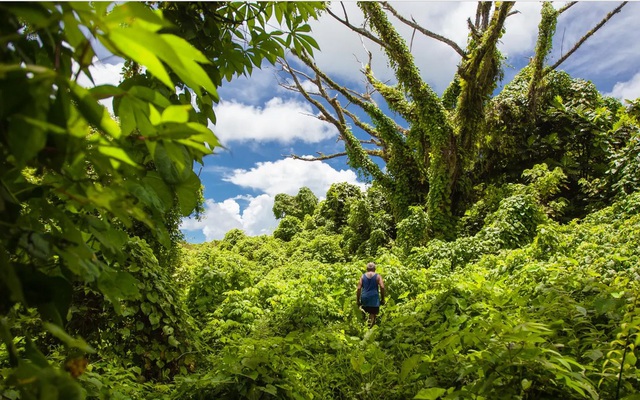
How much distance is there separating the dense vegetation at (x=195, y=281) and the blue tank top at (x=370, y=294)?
22cm

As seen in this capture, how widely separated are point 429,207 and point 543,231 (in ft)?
17.5

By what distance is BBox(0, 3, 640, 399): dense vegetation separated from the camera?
1.47 feet

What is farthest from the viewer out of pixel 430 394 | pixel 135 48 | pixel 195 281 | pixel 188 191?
pixel 195 281

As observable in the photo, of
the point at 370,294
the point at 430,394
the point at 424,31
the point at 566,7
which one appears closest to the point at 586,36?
the point at 566,7

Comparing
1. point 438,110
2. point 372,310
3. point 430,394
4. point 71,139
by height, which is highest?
point 438,110

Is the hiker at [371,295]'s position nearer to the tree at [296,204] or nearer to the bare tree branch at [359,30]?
the bare tree branch at [359,30]

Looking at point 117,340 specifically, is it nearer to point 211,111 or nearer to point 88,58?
point 211,111

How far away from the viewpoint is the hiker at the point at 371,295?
17.5ft

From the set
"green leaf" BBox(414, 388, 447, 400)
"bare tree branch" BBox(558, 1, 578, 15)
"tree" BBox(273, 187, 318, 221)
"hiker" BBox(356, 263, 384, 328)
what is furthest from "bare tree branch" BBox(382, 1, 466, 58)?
"tree" BBox(273, 187, 318, 221)

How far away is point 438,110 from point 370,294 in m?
7.46

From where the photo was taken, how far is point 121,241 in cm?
78

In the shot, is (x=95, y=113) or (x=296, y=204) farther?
(x=296, y=204)

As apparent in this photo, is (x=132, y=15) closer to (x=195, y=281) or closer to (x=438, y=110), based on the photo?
(x=195, y=281)

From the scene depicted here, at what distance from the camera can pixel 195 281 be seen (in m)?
6.13
